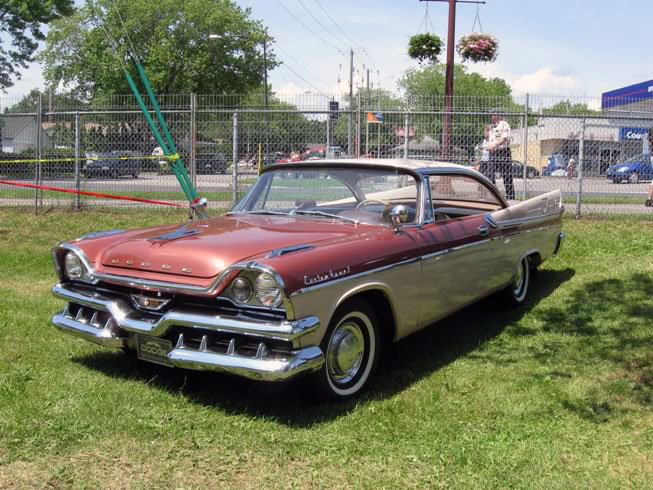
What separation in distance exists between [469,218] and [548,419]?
6.43 ft

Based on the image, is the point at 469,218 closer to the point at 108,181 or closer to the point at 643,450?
the point at 643,450

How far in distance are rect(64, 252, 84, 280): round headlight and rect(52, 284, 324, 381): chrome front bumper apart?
29cm

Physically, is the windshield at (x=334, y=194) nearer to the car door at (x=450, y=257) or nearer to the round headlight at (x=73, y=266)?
the car door at (x=450, y=257)

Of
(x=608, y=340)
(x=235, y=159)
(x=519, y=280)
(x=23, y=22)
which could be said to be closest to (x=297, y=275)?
(x=608, y=340)

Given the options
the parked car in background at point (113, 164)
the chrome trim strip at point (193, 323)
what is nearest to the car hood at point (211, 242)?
the chrome trim strip at point (193, 323)

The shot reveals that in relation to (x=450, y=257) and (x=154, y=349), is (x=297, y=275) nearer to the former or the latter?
(x=154, y=349)

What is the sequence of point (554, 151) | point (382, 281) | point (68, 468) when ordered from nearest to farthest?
point (68, 468), point (382, 281), point (554, 151)

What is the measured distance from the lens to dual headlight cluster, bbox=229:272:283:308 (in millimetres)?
3566

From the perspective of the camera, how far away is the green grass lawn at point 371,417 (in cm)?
320

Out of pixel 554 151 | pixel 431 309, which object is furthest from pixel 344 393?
pixel 554 151

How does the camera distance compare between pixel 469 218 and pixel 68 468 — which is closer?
pixel 68 468

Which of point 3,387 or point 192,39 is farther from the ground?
point 192,39

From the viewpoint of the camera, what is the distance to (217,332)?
3.71 m

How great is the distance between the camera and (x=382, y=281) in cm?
418
